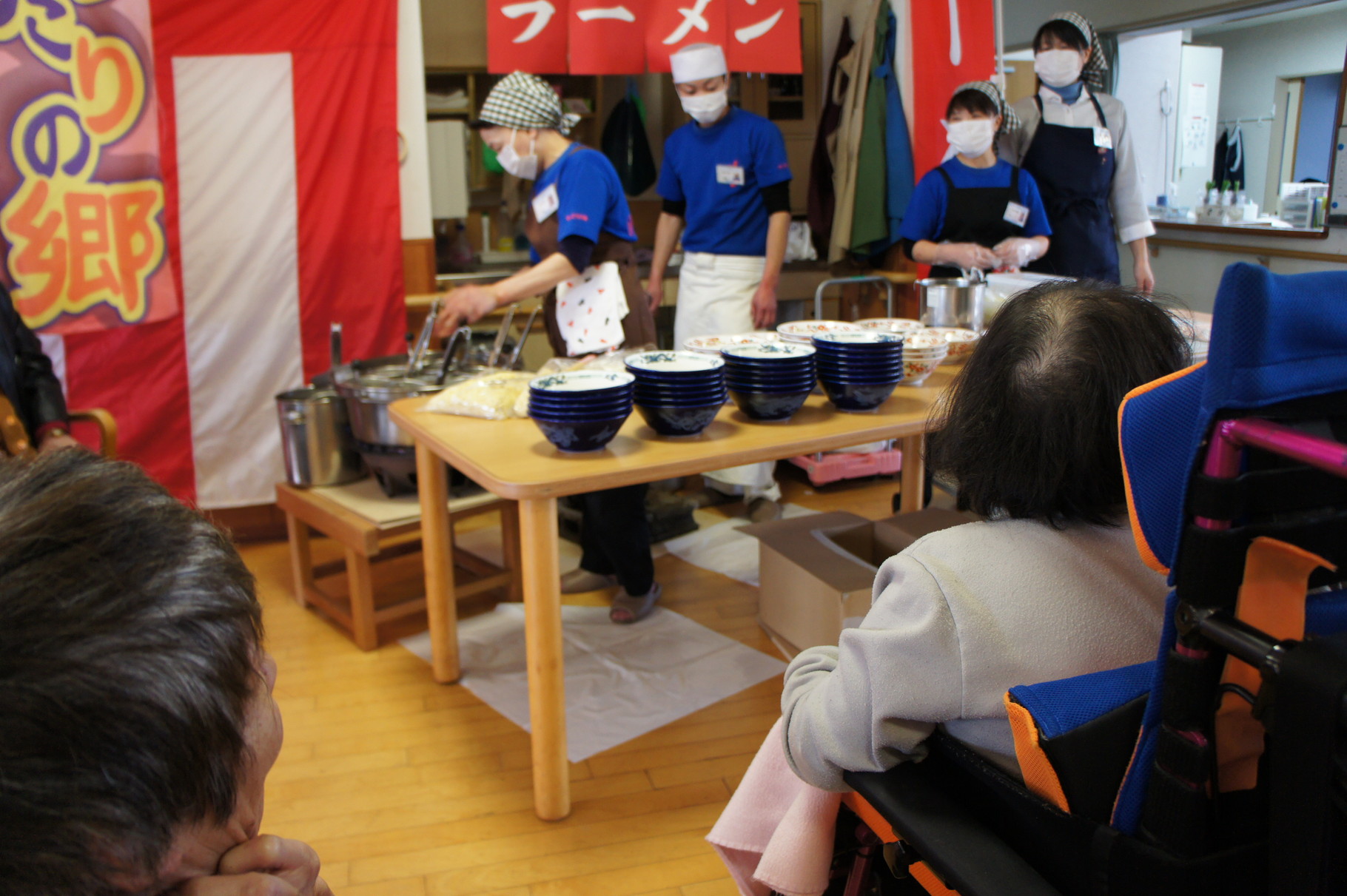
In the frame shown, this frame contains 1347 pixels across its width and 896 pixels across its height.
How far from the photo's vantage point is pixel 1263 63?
754 centimetres

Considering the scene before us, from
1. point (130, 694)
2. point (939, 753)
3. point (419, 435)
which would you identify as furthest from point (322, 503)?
point (130, 694)

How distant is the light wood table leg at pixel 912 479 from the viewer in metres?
2.89

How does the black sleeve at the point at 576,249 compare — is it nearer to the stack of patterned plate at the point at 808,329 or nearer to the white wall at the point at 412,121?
the stack of patterned plate at the point at 808,329

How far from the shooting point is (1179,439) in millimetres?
732

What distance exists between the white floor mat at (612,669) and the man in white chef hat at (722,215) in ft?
3.36

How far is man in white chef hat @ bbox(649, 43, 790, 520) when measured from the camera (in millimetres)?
3717

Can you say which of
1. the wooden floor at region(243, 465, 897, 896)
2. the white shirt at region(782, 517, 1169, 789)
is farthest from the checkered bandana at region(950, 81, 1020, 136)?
the white shirt at region(782, 517, 1169, 789)

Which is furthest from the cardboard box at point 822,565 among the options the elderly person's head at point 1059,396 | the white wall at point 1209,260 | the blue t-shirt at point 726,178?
the white wall at point 1209,260

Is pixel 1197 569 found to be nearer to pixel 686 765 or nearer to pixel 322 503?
pixel 686 765

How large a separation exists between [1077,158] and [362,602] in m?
2.93

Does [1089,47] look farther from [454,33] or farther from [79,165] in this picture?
[79,165]

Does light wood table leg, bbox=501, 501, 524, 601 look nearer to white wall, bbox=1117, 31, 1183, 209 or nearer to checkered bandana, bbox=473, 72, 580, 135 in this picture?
checkered bandana, bbox=473, 72, 580, 135

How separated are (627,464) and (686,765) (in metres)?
0.81

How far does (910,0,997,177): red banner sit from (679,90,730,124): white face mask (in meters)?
1.13
